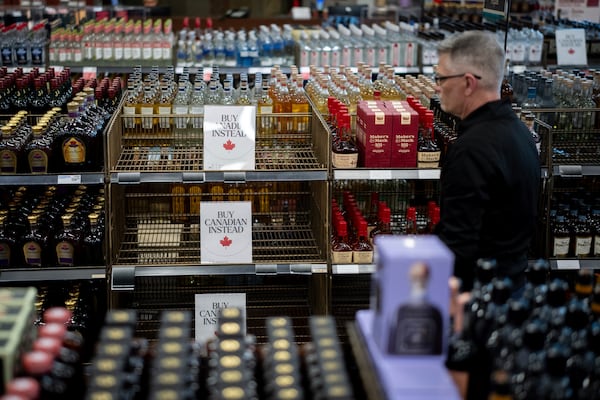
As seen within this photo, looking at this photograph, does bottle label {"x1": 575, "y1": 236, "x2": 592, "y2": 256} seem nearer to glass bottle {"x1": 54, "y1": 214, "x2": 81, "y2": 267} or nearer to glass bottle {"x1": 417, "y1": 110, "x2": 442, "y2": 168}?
glass bottle {"x1": 417, "y1": 110, "x2": 442, "y2": 168}

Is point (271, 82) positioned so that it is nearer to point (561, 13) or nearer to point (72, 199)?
point (72, 199)

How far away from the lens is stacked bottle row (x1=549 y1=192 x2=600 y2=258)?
396 cm

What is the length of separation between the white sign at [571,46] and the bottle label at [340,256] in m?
3.72

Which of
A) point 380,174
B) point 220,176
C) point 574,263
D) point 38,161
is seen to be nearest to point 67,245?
point 38,161

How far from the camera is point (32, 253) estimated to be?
3670 mm

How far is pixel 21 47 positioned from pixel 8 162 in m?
2.89

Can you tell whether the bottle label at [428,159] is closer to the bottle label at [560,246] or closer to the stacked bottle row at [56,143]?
the bottle label at [560,246]

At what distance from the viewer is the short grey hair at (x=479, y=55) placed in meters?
2.64

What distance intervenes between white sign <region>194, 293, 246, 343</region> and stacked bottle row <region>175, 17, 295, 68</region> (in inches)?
123

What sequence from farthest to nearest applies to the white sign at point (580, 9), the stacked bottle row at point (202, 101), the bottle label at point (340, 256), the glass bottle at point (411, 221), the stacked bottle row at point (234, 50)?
the white sign at point (580, 9)
the stacked bottle row at point (234, 50)
the stacked bottle row at point (202, 101)
the glass bottle at point (411, 221)
the bottle label at point (340, 256)

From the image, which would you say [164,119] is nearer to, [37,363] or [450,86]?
[450,86]

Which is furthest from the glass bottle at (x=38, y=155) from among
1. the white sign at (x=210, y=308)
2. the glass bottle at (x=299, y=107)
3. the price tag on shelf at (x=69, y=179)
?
the glass bottle at (x=299, y=107)

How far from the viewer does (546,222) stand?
12.7 feet

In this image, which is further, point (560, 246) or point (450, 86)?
point (560, 246)
